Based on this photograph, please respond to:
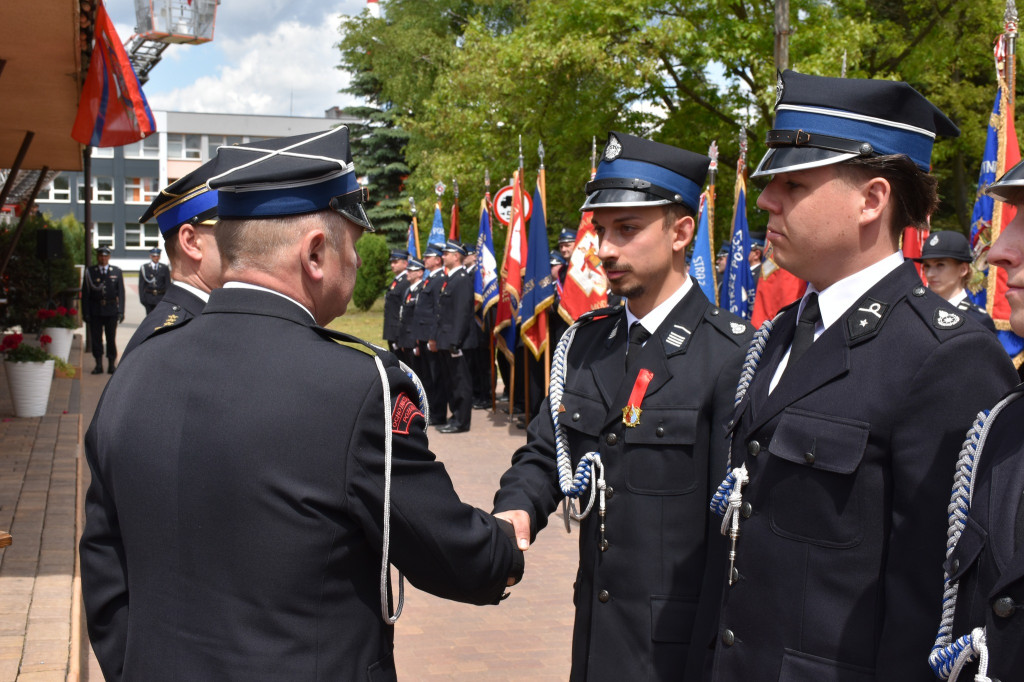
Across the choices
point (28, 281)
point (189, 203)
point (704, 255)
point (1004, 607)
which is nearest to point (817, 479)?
point (1004, 607)

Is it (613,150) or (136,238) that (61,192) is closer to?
(136,238)

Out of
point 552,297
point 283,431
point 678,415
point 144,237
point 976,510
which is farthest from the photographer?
point 144,237

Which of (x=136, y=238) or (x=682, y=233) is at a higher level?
(x=682, y=233)

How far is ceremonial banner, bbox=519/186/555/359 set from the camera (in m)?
11.0

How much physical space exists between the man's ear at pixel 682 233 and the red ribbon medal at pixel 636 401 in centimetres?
45

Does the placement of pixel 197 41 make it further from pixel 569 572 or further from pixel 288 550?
pixel 288 550

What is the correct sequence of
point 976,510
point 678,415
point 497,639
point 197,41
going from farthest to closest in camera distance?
1. point 197,41
2. point 497,639
3. point 678,415
4. point 976,510

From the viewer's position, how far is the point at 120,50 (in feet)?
23.4

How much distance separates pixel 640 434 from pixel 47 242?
54.9 feet

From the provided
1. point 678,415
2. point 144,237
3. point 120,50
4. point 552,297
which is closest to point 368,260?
point 552,297

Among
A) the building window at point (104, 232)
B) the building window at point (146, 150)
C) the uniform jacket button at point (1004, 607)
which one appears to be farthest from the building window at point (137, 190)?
the uniform jacket button at point (1004, 607)

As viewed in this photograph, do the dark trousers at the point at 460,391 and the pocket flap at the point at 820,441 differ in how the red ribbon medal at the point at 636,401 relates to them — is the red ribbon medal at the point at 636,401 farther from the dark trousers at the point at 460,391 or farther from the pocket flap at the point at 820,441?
the dark trousers at the point at 460,391

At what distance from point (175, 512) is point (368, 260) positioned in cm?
3153

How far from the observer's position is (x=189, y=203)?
3941 millimetres
